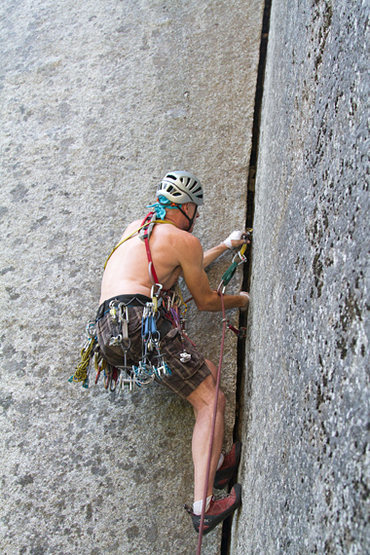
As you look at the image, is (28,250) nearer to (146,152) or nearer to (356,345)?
(146,152)

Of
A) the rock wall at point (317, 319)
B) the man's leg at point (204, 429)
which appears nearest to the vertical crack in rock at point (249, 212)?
the man's leg at point (204, 429)

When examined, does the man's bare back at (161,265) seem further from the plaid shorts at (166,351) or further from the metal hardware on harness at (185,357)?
the metal hardware on harness at (185,357)

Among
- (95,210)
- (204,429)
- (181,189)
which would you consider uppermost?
(181,189)

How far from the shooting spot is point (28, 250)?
298 centimetres

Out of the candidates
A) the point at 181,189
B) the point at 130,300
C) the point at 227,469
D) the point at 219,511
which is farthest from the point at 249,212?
the point at 219,511

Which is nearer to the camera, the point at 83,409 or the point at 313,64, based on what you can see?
the point at 313,64

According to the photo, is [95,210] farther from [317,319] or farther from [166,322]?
[317,319]

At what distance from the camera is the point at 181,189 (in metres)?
2.40

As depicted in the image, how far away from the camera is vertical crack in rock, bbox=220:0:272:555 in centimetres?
200

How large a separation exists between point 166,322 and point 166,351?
0.15m

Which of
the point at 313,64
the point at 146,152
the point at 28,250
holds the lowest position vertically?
the point at 28,250

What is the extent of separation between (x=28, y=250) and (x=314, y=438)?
2403mm

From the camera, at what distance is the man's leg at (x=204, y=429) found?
1.94 meters

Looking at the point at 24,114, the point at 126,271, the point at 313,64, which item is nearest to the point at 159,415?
the point at 126,271
